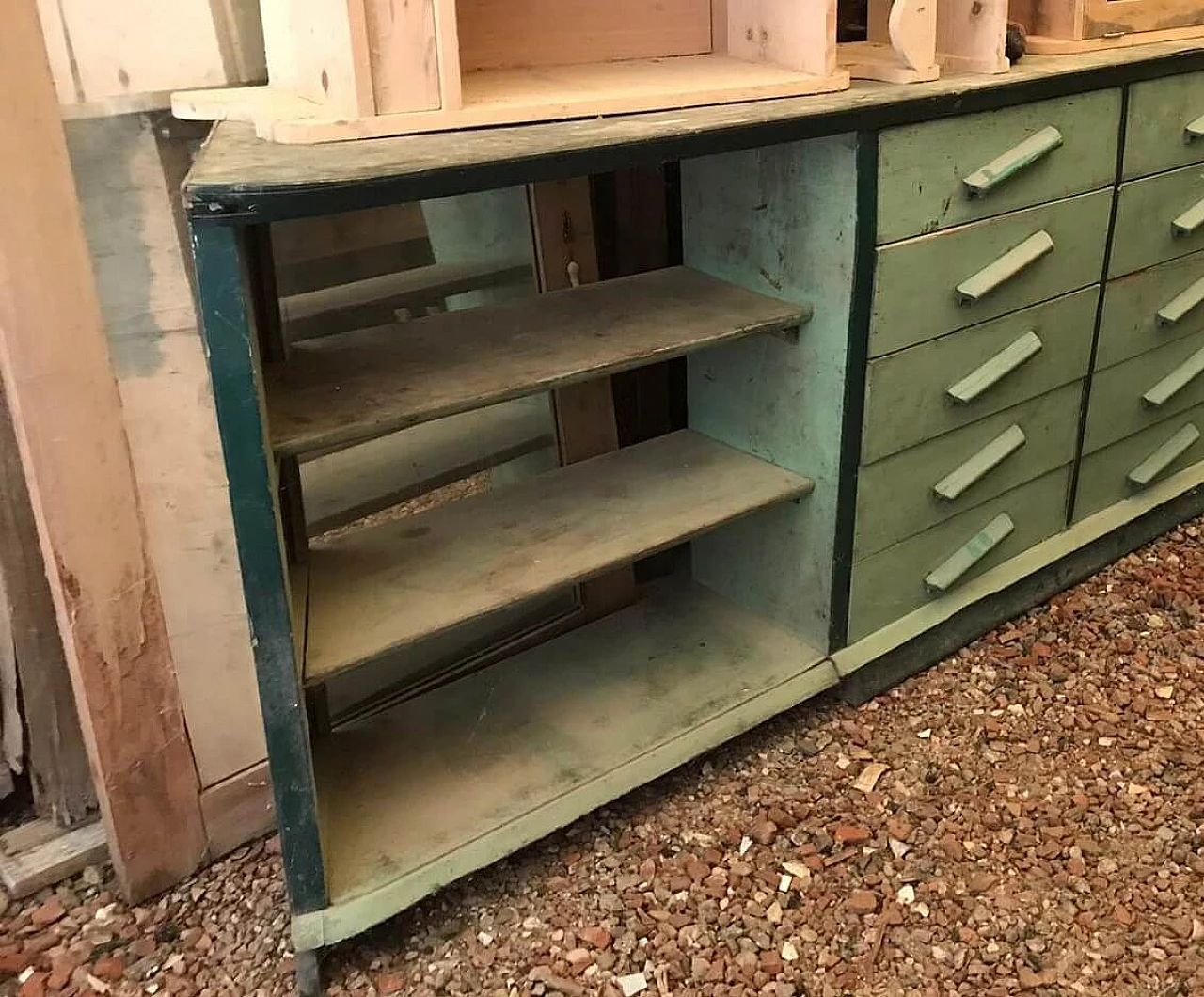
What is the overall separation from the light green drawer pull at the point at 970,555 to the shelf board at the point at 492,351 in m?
0.52

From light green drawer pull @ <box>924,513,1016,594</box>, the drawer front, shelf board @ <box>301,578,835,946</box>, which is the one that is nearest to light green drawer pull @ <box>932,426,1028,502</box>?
the drawer front

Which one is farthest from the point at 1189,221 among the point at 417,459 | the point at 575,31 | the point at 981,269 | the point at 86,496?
the point at 86,496

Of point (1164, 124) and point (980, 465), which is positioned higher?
point (1164, 124)

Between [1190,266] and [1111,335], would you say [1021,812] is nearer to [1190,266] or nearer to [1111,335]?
[1111,335]

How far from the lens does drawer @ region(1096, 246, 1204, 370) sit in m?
2.04

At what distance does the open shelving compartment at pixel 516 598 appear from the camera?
1.43m

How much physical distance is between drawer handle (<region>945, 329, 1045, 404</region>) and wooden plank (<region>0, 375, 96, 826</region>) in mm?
1349

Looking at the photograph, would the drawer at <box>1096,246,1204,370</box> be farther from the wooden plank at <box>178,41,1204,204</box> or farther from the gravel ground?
the gravel ground

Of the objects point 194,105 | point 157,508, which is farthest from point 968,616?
point 194,105

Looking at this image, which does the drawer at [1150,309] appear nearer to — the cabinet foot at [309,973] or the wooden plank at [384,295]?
the wooden plank at [384,295]

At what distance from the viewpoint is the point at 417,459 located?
179 cm

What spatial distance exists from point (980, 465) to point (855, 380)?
35 cm

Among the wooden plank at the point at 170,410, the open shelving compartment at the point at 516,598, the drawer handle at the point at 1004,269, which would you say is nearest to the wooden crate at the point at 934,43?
the drawer handle at the point at 1004,269

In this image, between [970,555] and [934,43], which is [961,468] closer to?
[970,555]
